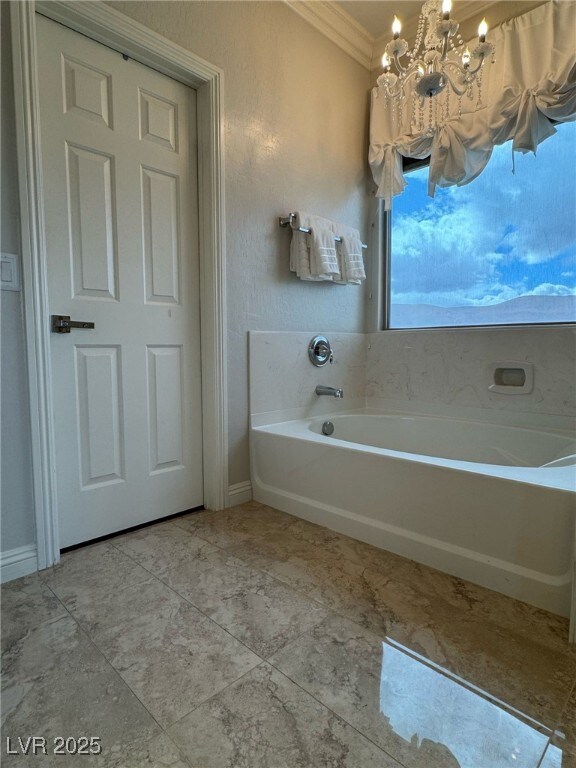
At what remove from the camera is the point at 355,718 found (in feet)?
2.75

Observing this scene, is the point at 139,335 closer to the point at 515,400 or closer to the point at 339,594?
the point at 339,594

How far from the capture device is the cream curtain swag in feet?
5.87

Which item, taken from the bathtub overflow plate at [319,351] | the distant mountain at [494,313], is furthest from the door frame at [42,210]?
the distant mountain at [494,313]

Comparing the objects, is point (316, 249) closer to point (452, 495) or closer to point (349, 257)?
point (349, 257)

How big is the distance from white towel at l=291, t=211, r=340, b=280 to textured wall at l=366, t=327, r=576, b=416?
70 cm

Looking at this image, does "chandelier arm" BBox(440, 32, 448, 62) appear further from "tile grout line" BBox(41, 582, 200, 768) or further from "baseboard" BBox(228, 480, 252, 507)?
"tile grout line" BBox(41, 582, 200, 768)

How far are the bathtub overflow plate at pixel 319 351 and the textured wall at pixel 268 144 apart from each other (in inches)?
3.9

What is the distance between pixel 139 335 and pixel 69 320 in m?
0.28

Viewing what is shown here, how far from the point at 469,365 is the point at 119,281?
6.01 feet

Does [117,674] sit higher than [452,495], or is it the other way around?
[452,495]

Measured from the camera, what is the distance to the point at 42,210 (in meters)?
1.36

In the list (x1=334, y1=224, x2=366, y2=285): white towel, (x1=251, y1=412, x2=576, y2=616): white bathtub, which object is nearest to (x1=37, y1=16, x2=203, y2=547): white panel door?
(x1=251, y1=412, x2=576, y2=616): white bathtub

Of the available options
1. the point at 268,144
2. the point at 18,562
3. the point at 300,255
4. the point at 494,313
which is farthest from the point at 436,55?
the point at 18,562

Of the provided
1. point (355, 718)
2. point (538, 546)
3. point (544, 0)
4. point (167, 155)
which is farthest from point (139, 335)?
point (544, 0)
